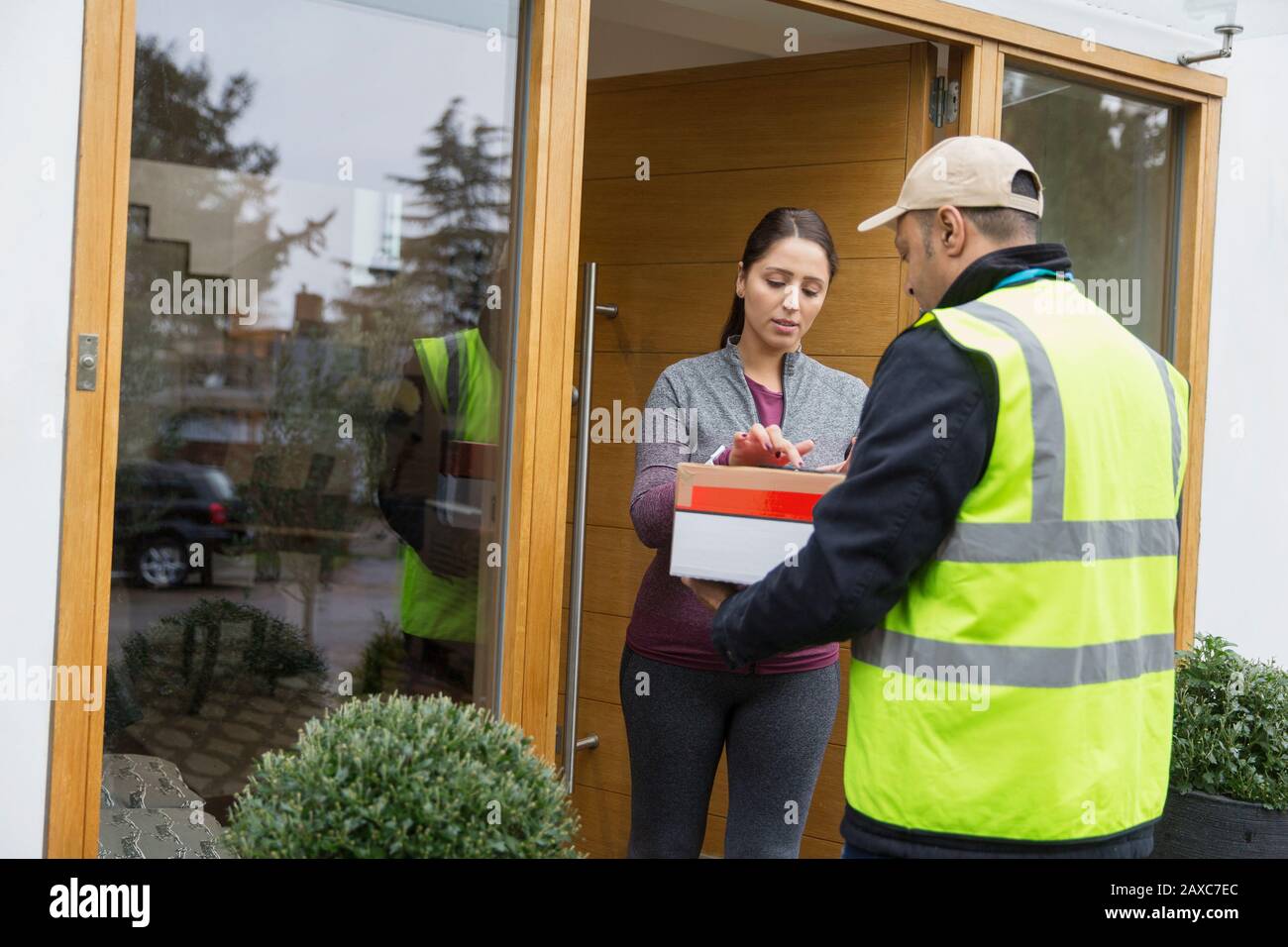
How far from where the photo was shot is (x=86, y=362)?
217cm

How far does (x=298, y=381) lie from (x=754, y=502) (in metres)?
0.87

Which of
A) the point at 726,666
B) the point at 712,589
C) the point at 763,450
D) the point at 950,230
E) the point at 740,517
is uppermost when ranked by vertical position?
the point at 950,230

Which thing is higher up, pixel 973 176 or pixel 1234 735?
pixel 973 176

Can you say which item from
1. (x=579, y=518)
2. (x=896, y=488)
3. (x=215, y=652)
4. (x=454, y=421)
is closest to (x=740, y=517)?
(x=896, y=488)

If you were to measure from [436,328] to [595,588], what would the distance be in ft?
5.23

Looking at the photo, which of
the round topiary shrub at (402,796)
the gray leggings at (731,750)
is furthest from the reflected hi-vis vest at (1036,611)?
the gray leggings at (731,750)

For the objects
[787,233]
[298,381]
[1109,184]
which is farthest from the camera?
[1109,184]

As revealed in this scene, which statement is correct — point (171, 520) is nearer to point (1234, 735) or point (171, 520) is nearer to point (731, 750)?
point (731, 750)

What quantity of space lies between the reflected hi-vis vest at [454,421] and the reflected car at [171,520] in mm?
357

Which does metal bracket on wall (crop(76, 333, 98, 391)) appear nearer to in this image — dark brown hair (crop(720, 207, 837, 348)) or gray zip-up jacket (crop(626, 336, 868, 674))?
gray zip-up jacket (crop(626, 336, 868, 674))

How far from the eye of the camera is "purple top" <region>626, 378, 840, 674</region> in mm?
2559

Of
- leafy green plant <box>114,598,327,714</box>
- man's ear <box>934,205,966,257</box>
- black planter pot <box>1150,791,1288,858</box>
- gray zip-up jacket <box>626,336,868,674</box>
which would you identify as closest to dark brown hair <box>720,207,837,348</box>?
gray zip-up jacket <box>626,336,868,674</box>

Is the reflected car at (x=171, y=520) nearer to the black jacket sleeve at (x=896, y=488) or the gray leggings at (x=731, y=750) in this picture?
the gray leggings at (x=731, y=750)
